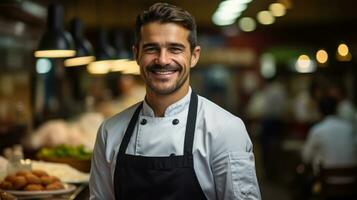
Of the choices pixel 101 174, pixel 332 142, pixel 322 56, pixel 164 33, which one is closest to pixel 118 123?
pixel 101 174

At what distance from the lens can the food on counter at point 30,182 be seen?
349 cm

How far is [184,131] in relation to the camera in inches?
96.0

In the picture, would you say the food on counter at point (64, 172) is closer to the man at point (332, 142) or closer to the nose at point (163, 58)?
the nose at point (163, 58)

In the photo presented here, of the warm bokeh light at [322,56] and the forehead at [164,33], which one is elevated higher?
the warm bokeh light at [322,56]

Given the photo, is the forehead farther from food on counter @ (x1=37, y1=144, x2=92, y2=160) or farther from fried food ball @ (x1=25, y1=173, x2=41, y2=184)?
food on counter @ (x1=37, y1=144, x2=92, y2=160)

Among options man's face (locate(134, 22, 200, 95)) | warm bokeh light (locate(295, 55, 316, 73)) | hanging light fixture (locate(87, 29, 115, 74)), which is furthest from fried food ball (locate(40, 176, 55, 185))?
warm bokeh light (locate(295, 55, 316, 73))

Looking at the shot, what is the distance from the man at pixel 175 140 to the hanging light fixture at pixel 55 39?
1964 millimetres

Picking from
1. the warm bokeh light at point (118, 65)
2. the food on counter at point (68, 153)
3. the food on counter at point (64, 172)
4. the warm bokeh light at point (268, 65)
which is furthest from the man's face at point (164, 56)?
the warm bokeh light at point (268, 65)

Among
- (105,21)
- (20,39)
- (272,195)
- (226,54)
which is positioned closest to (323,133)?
(272,195)

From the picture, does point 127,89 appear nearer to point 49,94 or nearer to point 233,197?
point 49,94

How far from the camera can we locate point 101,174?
255 centimetres

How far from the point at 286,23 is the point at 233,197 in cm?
1265

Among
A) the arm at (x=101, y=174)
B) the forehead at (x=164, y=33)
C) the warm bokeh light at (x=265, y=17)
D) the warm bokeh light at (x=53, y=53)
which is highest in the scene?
the warm bokeh light at (x=265, y=17)

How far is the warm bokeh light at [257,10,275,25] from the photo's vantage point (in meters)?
12.0
